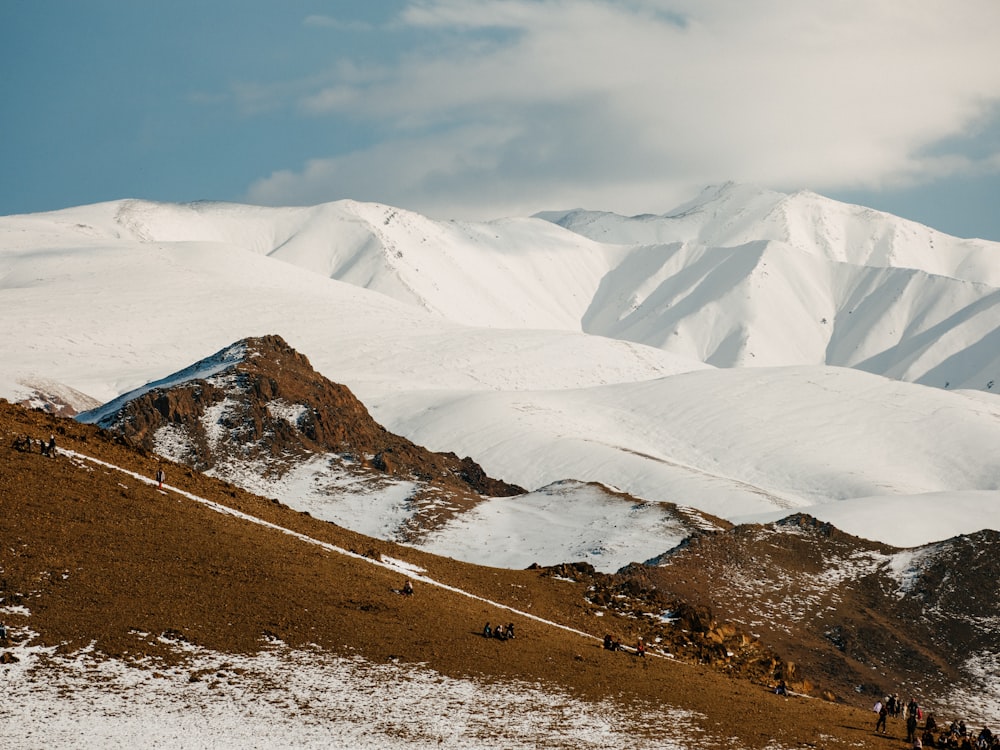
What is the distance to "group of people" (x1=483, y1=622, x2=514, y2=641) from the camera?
121ft

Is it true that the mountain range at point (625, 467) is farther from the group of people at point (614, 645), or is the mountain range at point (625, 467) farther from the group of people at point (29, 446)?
the group of people at point (29, 446)

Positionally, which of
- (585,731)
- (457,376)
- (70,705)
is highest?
(457,376)

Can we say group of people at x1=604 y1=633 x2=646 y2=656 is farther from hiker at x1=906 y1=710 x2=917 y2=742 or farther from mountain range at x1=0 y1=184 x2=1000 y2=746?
hiker at x1=906 y1=710 x2=917 y2=742

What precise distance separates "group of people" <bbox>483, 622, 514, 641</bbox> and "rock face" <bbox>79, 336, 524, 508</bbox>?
5449cm

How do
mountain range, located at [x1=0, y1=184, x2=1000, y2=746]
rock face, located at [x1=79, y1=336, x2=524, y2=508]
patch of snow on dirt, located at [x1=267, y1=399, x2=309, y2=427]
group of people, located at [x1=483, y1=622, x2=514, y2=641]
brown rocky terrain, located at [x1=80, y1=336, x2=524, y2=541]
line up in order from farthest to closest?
patch of snow on dirt, located at [x1=267, y1=399, x2=309, y2=427], rock face, located at [x1=79, y1=336, x2=524, y2=508], brown rocky terrain, located at [x1=80, y1=336, x2=524, y2=541], mountain range, located at [x1=0, y1=184, x2=1000, y2=746], group of people, located at [x1=483, y1=622, x2=514, y2=641]

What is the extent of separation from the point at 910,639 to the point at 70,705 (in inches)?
1690

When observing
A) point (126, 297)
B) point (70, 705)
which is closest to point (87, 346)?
point (126, 297)

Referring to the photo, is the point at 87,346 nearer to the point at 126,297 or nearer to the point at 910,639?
the point at 126,297

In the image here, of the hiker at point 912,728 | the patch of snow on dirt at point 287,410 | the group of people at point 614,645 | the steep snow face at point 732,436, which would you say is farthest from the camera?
the steep snow face at point 732,436

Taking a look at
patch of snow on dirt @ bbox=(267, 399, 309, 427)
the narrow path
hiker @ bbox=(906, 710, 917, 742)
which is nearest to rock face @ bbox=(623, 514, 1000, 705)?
the narrow path

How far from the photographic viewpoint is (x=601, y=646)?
39531mm

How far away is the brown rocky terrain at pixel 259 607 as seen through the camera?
104ft

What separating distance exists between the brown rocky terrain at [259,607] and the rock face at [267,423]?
47.3 metres

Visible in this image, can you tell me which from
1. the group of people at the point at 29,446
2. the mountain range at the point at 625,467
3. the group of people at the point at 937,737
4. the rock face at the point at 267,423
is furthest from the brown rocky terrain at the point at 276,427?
the group of people at the point at 937,737
